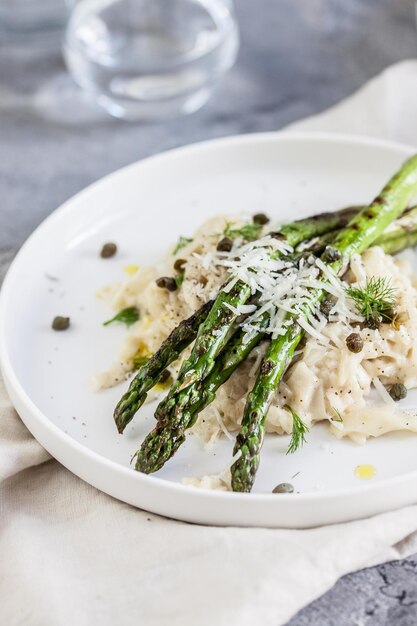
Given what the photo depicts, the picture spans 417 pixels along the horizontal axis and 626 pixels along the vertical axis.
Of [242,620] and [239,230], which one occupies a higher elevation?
[239,230]

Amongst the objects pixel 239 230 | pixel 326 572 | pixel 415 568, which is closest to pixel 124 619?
pixel 326 572

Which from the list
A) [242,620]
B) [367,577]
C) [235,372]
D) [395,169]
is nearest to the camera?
[242,620]

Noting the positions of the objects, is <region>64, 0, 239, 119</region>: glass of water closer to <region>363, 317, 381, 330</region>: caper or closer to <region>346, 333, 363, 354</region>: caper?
<region>363, 317, 381, 330</region>: caper

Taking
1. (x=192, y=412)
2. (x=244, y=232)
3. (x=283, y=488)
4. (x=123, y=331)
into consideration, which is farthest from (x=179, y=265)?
(x=283, y=488)

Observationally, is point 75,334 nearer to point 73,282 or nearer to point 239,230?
point 73,282

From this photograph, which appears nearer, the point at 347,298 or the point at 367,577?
the point at 367,577
